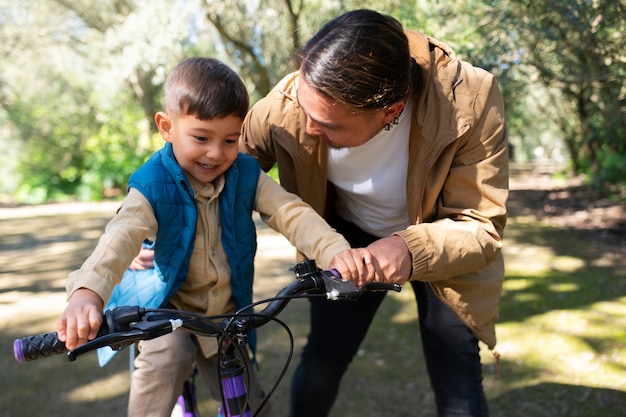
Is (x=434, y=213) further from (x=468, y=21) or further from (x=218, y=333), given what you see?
(x=468, y=21)

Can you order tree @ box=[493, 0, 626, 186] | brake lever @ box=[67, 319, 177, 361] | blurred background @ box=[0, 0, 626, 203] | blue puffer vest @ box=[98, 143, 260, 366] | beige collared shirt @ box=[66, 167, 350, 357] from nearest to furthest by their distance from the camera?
brake lever @ box=[67, 319, 177, 361]
beige collared shirt @ box=[66, 167, 350, 357]
blue puffer vest @ box=[98, 143, 260, 366]
tree @ box=[493, 0, 626, 186]
blurred background @ box=[0, 0, 626, 203]

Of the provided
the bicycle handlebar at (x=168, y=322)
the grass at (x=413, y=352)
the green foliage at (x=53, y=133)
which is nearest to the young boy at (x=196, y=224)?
the bicycle handlebar at (x=168, y=322)

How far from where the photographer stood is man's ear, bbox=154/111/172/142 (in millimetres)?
1966

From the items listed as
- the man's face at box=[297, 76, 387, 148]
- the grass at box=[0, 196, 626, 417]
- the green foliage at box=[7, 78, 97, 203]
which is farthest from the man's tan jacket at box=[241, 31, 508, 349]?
the green foliage at box=[7, 78, 97, 203]

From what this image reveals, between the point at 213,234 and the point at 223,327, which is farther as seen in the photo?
the point at 213,234

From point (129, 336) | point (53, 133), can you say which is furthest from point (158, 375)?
point (53, 133)

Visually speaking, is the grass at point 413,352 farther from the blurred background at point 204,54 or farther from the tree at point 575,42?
the blurred background at point 204,54

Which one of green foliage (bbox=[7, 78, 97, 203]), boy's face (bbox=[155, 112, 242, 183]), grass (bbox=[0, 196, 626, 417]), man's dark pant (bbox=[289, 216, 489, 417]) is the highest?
green foliage (bbox=[7, 78, 97, 203])

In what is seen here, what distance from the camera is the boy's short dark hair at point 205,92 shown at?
5.98ft

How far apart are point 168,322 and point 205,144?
70cm

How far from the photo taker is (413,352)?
3.84m

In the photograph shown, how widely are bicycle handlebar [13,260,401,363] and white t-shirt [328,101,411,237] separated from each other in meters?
0.72

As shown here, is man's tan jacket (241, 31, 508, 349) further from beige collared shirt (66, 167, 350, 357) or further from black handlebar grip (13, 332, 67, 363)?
black handlebar grip (13, 332, 67, 363)

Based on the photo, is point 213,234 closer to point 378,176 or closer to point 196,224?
point 196,224
